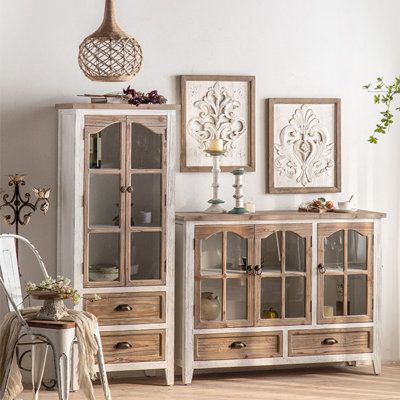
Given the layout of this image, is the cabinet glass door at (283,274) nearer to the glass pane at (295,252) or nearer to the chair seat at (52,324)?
the glass pane at (295,252)

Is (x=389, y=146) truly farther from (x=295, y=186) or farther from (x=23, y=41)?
(x=23, y=41)

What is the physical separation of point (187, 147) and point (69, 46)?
950 mm

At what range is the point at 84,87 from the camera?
6.04 meters

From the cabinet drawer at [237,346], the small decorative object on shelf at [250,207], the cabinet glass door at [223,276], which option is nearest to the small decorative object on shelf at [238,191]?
the small decorative object on shelf at [250,207]

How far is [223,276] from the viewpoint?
19.6 ft

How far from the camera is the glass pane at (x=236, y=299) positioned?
601 cm

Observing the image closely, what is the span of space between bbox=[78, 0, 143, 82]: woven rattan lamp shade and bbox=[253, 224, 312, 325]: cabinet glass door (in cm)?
127

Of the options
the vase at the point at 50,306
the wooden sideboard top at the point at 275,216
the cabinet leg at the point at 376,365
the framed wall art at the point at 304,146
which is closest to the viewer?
the vase at the point at 50,306

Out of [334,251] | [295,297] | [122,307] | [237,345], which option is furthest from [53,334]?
[334,251]

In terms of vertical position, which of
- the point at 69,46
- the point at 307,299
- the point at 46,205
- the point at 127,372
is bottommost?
the point at 127,372

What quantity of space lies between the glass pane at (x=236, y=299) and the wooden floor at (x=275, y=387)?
41 cm

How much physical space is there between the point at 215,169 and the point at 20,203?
1197 millimetres

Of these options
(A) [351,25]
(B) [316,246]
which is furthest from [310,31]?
(B) [316,246]

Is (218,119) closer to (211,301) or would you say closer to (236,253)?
(236,253)
